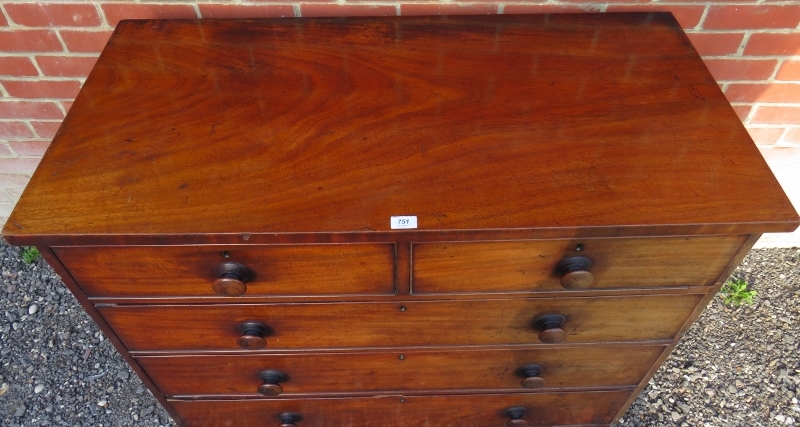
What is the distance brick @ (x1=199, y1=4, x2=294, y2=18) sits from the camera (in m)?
1.52

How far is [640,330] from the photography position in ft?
4.28

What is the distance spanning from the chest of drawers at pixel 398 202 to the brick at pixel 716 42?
0.24 meters

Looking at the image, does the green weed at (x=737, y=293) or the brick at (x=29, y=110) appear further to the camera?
the green weed at (x=737, y=293)

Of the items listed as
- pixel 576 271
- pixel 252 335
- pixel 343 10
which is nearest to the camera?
pixel 576 271

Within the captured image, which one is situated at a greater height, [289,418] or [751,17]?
[751,17]

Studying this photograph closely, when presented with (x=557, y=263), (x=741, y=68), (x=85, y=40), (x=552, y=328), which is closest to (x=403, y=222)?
(x=557, y=263)

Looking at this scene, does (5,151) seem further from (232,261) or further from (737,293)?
(737,293)

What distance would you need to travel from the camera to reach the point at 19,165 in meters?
2.06

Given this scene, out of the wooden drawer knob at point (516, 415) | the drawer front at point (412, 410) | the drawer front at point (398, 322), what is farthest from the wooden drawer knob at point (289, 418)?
the wooden drawer knob at point (516, 415)

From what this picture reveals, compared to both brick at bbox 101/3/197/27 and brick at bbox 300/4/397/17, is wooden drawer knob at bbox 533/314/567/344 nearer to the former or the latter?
brick at bbox 300/4/397/17

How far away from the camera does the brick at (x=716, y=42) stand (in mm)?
1595

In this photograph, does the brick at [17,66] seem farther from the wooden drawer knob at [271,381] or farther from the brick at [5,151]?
the wooden drawer knob at [271,381]

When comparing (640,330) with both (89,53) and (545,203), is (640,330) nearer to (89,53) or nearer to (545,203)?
(545,203)

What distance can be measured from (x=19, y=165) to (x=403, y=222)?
1.80m
